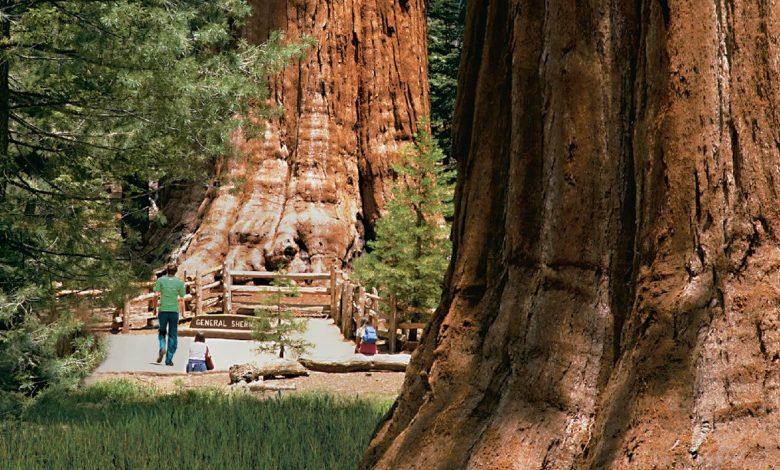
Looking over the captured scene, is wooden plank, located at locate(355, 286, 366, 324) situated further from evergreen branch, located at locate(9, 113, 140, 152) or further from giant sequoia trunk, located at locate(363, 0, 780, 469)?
giant sequoia trunk, located at locate(363, 0, 780, 469)

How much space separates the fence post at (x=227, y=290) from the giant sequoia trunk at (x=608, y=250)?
1606 cm

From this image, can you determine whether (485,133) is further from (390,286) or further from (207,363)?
(390,286)

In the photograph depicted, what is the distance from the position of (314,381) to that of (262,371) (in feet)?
2.05

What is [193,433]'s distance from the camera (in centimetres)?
621

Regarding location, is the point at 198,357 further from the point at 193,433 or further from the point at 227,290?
the point at 227,290

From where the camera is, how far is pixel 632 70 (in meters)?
3.71

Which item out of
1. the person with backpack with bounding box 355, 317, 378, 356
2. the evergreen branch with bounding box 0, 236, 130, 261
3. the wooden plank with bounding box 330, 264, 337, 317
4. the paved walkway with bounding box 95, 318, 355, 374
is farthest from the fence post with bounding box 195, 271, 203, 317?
the evergreen branch with bounding box 0, 236, 130, 261

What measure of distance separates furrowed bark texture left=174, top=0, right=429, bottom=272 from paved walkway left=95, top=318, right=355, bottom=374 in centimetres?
295

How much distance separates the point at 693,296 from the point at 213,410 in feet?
16.6

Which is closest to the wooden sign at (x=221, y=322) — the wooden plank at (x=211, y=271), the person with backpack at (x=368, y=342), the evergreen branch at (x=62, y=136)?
the wooden plank at (x=211, y=271)

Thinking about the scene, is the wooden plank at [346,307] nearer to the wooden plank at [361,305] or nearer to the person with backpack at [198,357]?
the wooden plank at [361,305]

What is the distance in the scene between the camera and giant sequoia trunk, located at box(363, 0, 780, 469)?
307cm

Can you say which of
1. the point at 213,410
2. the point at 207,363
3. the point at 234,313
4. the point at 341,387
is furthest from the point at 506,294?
the point at 234,313

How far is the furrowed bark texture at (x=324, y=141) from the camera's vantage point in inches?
845
